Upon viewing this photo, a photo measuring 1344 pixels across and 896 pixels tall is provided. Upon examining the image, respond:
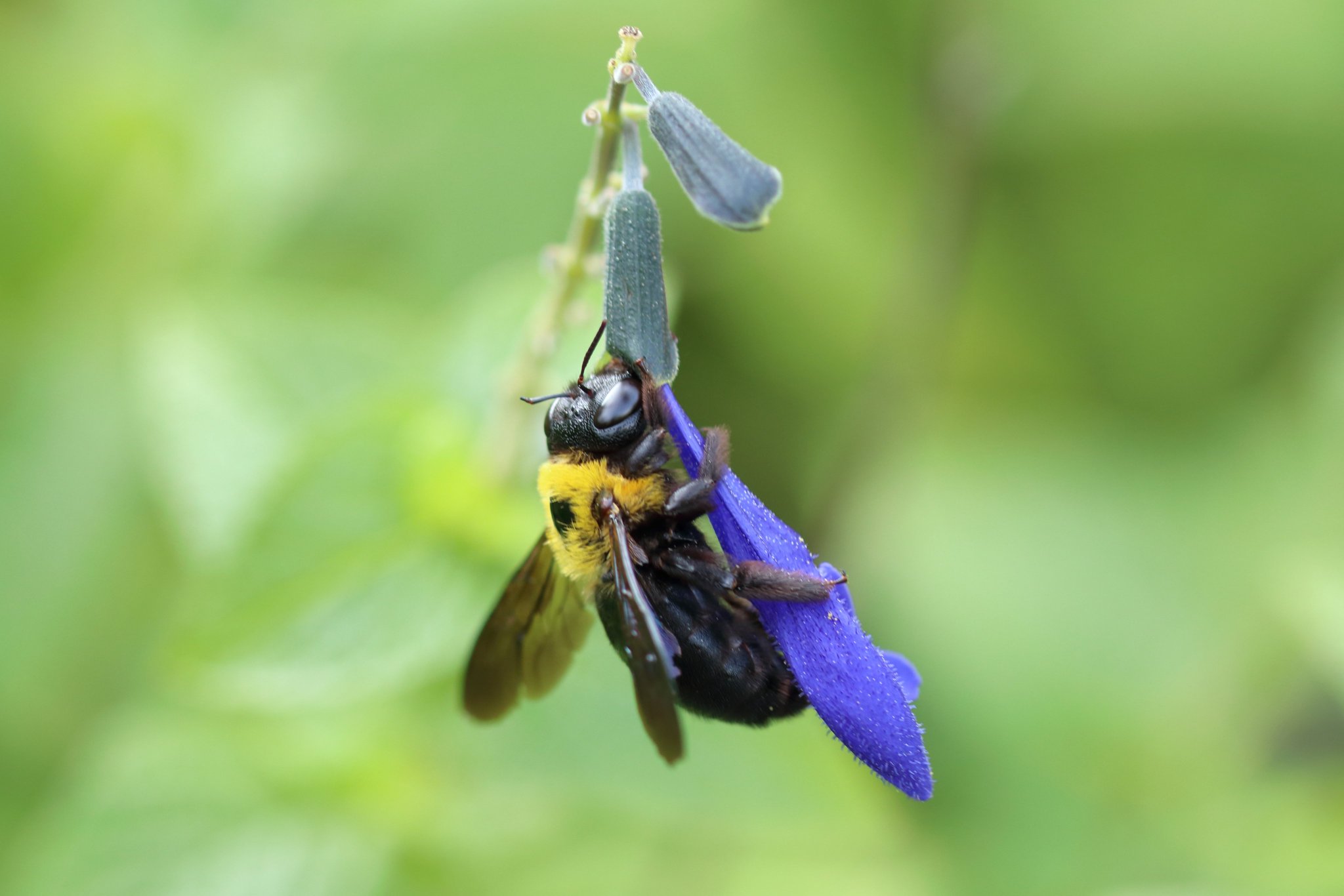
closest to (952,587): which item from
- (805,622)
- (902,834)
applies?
(902,834)

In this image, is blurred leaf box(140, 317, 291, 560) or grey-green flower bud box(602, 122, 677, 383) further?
blurred leaf box(140, 317, 291, 560)

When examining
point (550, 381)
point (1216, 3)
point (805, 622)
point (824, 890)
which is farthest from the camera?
point (1216, 3)

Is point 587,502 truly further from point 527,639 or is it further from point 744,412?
point 744,412

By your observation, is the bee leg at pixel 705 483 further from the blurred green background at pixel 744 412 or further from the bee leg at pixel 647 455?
the blurred green background at pixel 744 412

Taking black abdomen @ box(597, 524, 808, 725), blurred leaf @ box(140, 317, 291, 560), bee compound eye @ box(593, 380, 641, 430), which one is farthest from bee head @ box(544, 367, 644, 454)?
blurred leaf @ box(140, 317, 291, 560)

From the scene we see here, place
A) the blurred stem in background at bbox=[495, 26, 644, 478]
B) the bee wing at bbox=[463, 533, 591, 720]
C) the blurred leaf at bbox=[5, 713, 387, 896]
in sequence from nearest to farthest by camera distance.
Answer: the blurred stem in background at bbox=[495, 26, 644, 478] → the bee wing at bbox=[463, 533, 591, 720] → the blurred leaf at bbox=[5, 713, 387, 896]

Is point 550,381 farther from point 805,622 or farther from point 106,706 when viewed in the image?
point 106,706

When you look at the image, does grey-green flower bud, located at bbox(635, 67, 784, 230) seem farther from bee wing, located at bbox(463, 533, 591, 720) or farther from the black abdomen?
bee wing, located at bbox(463, 533, 591, 720)

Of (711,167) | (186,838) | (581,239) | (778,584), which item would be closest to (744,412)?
(186,838)
